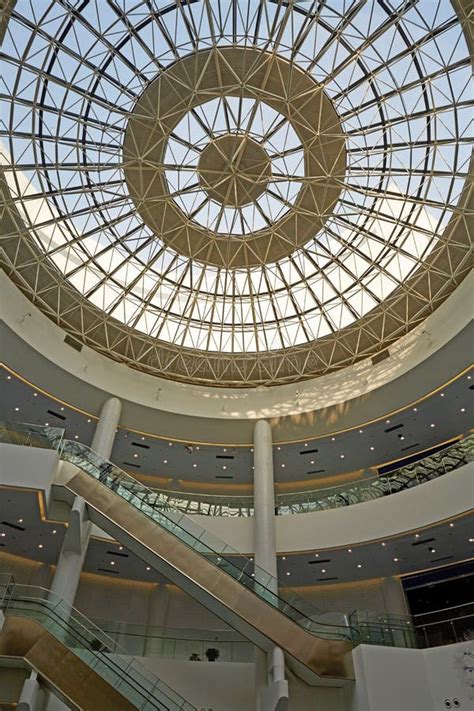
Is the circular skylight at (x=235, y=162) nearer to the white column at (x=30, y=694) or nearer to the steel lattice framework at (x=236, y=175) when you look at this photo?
the steel lattice framework at (x=236, y=175)

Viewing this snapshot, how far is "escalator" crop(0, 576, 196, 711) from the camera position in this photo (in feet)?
53.1

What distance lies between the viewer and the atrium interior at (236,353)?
18.8m

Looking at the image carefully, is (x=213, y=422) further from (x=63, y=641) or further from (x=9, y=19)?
(x=9, y=19)

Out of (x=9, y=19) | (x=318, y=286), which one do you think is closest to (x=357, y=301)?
(x=318, y=286)

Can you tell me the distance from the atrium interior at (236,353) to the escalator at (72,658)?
8 centimetres

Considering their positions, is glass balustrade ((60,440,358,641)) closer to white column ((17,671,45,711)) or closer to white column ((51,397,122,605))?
white column ((51,397,122,605))

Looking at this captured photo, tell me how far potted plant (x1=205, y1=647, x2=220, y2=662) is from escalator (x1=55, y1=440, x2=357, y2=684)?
4.01 m

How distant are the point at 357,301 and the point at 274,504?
13.1 metres

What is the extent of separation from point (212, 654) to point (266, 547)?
548 centimetres

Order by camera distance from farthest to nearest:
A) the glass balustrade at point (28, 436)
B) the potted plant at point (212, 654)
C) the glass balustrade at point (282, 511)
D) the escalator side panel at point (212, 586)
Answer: the potted plant at point (212, 654)
the glass balustrade at point (28, 436)
the glass balustrade at point (282, 511)
the escalator side panel at point (212, 586)

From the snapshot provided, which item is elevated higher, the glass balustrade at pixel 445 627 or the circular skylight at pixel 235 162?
the circular skylight at pixel 235 162

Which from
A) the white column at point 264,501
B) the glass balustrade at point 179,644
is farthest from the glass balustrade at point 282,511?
the glass balustrade at point 179,644

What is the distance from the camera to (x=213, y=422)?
1246 inches

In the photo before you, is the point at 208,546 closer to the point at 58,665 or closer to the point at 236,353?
the point at 58,665
